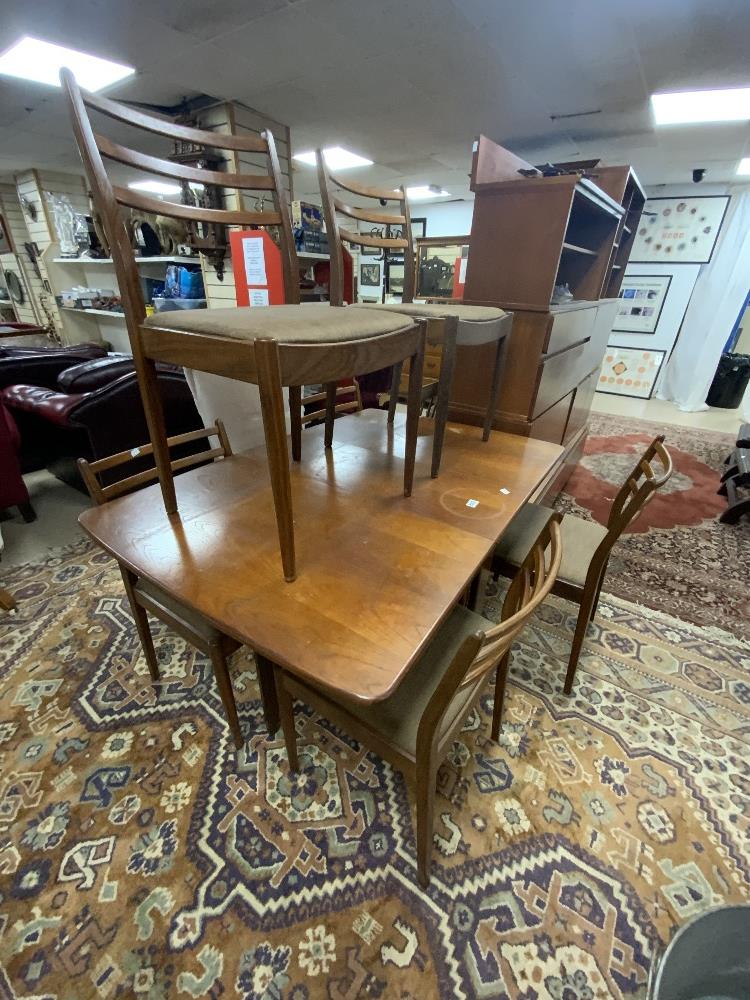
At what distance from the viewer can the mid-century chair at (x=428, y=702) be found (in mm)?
696

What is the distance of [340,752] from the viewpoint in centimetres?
121

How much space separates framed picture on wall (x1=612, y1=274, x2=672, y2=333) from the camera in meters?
5.08

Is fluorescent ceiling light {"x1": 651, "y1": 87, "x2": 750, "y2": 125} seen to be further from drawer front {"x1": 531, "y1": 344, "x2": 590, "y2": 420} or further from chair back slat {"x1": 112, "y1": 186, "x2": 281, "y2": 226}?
chair back slat {"x1": 112, "y1": 186, "x2": 281, "y2": 226}

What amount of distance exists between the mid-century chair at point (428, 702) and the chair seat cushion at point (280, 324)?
57 cm

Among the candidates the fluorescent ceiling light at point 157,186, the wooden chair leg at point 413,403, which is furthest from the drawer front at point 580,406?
the fluorescent ceiling light at point 157,186

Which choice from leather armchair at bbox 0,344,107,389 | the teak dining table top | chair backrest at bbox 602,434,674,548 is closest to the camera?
the teak dining table top

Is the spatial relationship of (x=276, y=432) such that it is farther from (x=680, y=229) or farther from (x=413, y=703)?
(x=680, y=229)

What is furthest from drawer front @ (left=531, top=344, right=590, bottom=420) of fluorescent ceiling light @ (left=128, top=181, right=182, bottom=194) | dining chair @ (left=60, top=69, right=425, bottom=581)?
fluorescent ceiling light @ (left=128, top=181, right=182, bottom=194)

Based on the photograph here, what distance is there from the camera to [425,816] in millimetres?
866

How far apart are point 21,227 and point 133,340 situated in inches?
298

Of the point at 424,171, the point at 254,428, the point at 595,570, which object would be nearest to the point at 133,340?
the point at 254,428

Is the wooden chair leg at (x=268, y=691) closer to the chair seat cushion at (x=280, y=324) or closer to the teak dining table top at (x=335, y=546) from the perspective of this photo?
the teak dining table top at (x=335, y=546)

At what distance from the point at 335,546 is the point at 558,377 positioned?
1.64 m

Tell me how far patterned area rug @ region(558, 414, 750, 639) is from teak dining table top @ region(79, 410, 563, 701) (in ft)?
3.22
